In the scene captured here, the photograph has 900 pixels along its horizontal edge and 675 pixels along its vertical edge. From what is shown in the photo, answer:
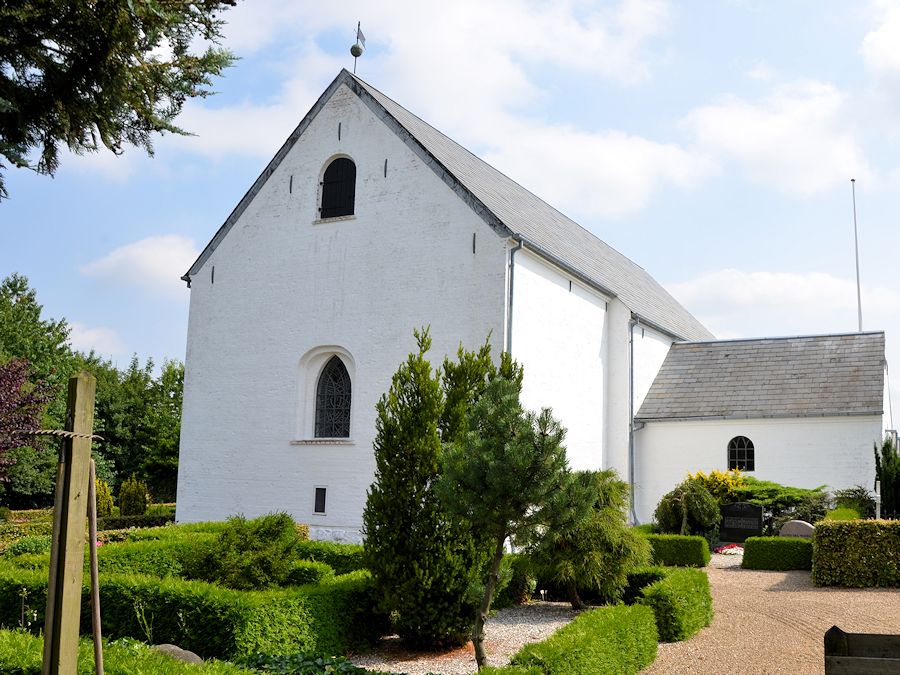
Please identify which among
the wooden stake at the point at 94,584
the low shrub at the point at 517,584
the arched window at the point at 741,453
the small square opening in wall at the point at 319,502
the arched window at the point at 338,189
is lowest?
the low shrub at the point at 517,584

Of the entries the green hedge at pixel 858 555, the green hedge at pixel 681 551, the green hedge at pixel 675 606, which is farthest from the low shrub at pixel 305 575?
the green hedge at pixel 858 555

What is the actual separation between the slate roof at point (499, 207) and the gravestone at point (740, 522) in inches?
220

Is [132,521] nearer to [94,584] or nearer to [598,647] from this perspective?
[598,647]

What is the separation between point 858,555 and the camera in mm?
12938

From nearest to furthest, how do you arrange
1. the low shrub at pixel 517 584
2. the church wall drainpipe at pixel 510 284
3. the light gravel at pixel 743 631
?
1. the light gravel at pixel 743 631
2. the low shrub at pixel 517 584
3. the church wall drainpipe at pixel 510 284

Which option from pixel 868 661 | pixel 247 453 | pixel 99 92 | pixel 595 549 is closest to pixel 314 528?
pixel 247 453

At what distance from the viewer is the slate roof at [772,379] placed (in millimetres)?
19891

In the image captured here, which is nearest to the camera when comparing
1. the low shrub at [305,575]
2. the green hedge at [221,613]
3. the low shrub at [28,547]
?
the green hedge at [221,613]

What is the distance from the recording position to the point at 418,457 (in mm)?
8383

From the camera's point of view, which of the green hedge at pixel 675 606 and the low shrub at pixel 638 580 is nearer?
the green hedge at pixel 675 606

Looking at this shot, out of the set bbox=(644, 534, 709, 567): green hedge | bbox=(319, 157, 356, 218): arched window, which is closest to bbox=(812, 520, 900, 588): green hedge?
bbox=(644, 534, 709, 567): green hedge

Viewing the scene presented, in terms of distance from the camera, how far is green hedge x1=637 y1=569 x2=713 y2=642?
8.78 meters

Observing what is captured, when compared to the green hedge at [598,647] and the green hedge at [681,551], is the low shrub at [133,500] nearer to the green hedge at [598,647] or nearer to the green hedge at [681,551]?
the green hedge at [681,551]

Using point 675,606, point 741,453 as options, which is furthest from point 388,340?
point 741,453
